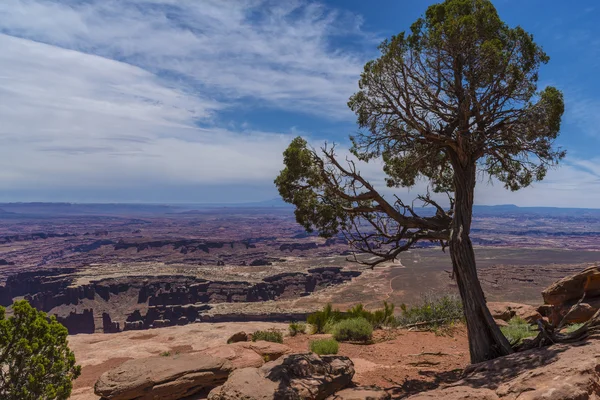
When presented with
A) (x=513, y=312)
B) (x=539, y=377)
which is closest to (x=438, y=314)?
(x=513, y=312)

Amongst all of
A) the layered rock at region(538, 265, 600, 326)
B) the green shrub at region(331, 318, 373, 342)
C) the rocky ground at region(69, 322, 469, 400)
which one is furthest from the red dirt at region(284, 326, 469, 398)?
the layered rock at region(538, 265, 600, 326)

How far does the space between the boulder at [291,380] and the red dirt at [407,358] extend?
1029mm

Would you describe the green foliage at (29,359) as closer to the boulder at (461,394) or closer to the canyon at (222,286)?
the boulder at (461,394)

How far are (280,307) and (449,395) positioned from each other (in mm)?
49886

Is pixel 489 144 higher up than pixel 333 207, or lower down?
higher up

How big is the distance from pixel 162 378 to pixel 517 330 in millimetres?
11724

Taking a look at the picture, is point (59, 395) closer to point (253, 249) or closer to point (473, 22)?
point (473, 22)

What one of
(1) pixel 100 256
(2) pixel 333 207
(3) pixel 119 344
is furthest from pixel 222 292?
(1) pixel 100 256

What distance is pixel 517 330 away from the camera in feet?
42.9

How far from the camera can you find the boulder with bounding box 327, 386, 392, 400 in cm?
724

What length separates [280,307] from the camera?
5356cm

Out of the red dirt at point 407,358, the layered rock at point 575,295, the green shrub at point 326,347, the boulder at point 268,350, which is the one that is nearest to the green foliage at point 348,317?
the red dirt at point 407,358

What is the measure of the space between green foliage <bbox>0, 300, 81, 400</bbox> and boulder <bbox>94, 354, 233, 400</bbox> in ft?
4.68

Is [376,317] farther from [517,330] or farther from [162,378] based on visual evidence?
[162,378]
